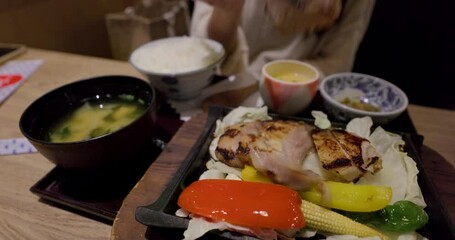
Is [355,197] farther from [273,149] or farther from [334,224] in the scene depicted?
[273,149]

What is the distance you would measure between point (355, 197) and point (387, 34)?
1.81 m

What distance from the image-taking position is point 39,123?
108 cm

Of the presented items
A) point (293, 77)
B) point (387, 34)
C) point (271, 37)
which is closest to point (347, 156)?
point (293, 77)

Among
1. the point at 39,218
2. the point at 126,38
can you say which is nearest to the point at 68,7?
the point at 126,38

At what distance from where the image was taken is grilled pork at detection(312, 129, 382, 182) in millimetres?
854

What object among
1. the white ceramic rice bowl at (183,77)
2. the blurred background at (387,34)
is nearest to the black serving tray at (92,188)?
the white ceramic rice bowl at (183,77)

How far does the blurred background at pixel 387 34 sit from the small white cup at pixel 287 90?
1.14 m

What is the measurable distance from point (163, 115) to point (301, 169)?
73 centimetres

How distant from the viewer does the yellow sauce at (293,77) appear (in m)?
1.45

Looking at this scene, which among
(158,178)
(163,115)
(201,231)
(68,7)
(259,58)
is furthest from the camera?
(68,7)

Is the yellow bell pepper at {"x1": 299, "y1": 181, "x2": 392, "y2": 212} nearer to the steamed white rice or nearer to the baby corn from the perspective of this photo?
the baby corn

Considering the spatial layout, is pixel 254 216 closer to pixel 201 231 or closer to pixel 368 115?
pixel 201 231

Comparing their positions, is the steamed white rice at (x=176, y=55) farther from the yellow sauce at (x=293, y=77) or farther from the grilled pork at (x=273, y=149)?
the grilled pork at (x=273, y=149)

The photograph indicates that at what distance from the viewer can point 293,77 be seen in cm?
147
